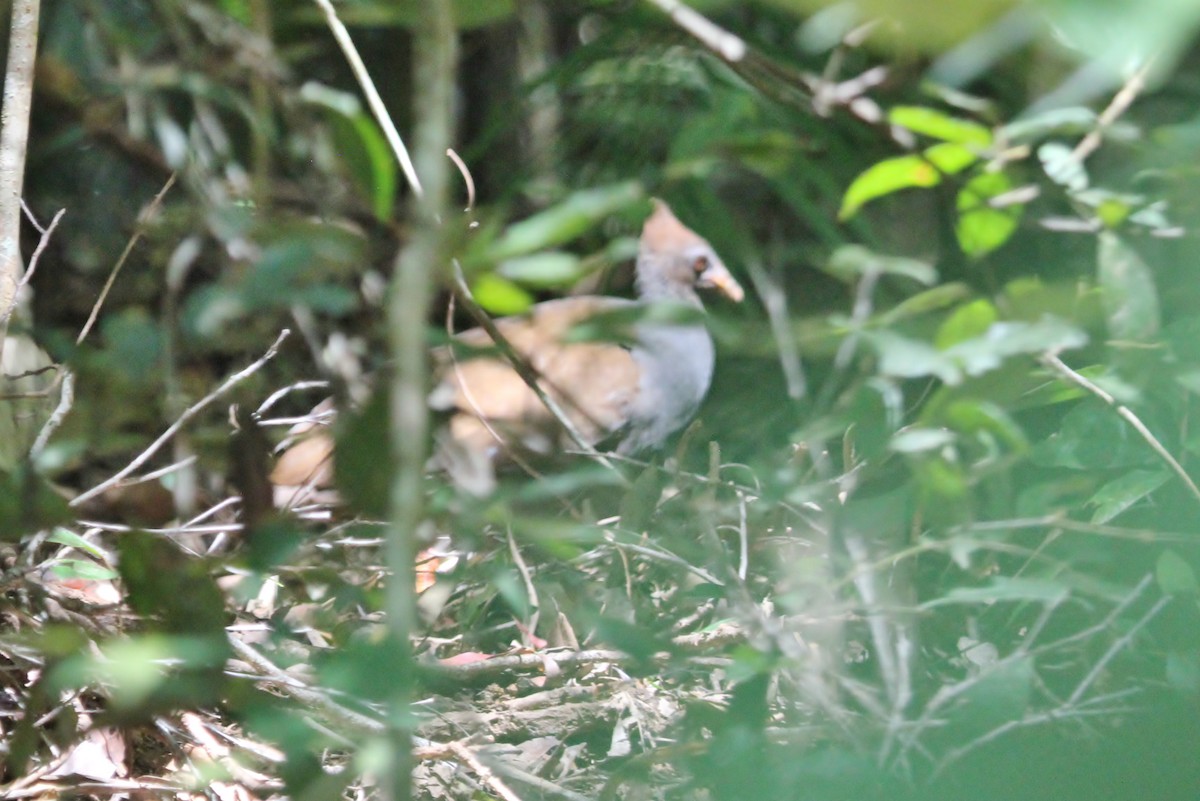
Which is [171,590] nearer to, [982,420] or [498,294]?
[498,294]

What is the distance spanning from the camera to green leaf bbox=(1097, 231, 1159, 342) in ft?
2.75

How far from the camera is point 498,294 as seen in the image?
64cm

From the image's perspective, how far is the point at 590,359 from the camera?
6.66 feet

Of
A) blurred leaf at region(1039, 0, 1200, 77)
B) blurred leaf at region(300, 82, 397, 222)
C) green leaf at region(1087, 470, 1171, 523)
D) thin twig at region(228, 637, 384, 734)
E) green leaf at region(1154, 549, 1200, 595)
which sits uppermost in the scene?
blurred leaf at region(1039, 0, 1200, 77)

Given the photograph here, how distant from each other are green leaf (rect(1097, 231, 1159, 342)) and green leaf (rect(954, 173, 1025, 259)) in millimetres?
77

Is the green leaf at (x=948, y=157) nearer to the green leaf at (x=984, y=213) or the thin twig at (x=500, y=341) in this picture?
the green leaf at (x=984, y=213)

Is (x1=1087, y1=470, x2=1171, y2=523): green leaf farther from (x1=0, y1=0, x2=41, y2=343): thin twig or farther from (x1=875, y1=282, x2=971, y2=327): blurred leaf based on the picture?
(x1=0, y1=0, x2=41, y2=343): thin twig

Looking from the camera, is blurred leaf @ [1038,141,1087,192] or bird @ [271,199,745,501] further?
bird @ [271,199,745,501]

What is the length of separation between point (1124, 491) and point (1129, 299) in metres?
0.21

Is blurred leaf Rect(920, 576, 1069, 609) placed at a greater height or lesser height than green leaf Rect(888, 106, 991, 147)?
lesser

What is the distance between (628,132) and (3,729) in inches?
51.9

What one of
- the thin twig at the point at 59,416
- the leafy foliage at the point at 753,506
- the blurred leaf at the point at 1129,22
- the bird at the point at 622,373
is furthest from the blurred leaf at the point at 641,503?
the blurred leaf at the point at 1129,22

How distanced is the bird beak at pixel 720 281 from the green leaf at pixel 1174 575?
5.51 ft

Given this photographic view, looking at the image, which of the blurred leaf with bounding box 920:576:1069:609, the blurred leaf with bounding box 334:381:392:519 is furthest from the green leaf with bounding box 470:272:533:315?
the blurred leaf with bounding box 920:576:1069:609
